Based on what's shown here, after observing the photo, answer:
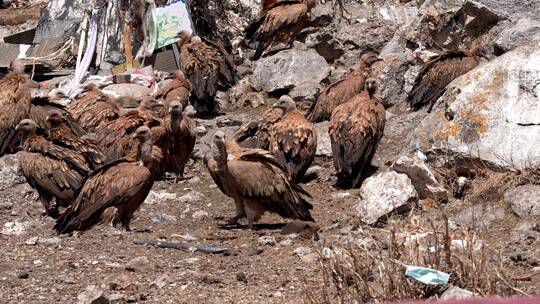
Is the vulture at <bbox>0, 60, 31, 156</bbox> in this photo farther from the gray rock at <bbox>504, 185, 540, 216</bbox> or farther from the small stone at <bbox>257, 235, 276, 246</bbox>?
the gray rock at <bbox>504, 185, 540, 216</bbox>

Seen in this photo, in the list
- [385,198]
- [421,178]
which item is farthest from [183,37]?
[385,198]

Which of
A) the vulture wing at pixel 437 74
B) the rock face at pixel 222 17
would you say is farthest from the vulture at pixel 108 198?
the rock face at pixel 222 17

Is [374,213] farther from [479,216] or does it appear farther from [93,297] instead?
[93,297]

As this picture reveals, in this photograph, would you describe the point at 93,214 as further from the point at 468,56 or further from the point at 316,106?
the point at 468,56

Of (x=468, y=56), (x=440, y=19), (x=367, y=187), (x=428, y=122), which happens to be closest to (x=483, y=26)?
(x=440, y=19)

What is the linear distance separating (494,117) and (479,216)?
170 centimetres

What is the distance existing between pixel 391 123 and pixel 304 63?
8.87 feet

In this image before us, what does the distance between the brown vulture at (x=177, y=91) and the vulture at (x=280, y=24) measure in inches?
96.7

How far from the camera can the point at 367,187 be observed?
8.71m

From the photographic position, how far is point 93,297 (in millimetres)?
5984

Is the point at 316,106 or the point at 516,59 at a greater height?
the point at 516,59

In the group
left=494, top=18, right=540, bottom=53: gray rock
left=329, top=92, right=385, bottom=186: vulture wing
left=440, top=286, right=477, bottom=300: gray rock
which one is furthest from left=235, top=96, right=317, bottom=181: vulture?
left=440, top=286, right=477, bottom=300: gray rock

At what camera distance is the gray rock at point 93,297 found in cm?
596

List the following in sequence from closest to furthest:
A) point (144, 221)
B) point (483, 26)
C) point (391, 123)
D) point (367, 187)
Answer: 1. point (367, 187)
2. point (144, 221)
3. point (391, 123)
4. point (483, 26)
